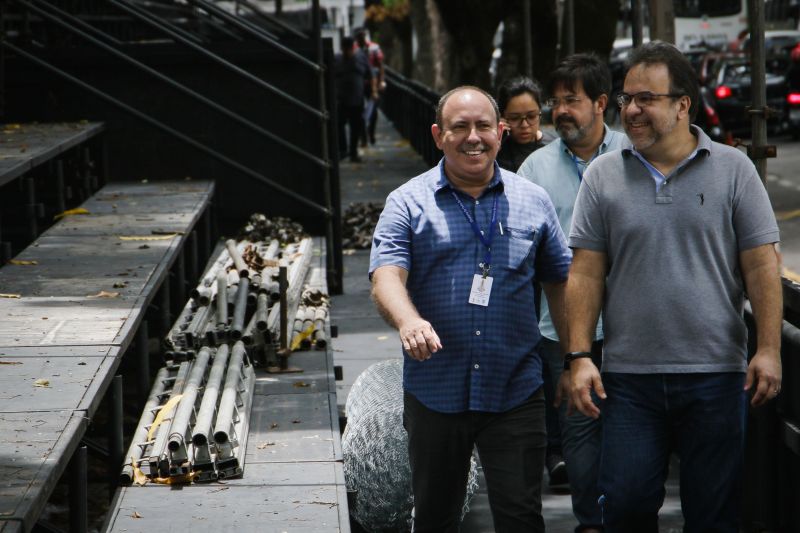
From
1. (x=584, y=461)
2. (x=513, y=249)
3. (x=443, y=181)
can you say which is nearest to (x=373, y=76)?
(x=584, y=461)

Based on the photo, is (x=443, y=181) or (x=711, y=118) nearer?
(x=443, y=181)

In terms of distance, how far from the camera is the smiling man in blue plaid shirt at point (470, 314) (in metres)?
4.78

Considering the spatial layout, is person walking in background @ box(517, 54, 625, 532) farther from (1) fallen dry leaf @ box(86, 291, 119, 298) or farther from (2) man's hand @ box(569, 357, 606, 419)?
Answer: (1) fallen dry leaf @ box(86, 291, 119, 298)

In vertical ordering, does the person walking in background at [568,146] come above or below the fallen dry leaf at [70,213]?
above

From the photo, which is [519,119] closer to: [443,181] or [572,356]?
[443,181]

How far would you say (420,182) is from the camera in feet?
16.3

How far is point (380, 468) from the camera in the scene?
6.37 m

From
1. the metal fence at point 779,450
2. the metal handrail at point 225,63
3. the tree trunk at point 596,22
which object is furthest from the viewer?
the tree trunk at point 596,22

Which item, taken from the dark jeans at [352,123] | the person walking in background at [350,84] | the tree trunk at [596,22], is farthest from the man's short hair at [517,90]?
the dark jeans at [352,123]

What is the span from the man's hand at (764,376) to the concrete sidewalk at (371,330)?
74.8 inches

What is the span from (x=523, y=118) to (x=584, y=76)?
0.88 meters

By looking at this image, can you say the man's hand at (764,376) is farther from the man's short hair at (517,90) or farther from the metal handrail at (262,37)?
the metal handrail at (262,37)

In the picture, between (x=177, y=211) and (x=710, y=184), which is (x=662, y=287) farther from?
(x=177, y=211)

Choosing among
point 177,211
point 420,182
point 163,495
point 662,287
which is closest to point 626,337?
point 662,287
